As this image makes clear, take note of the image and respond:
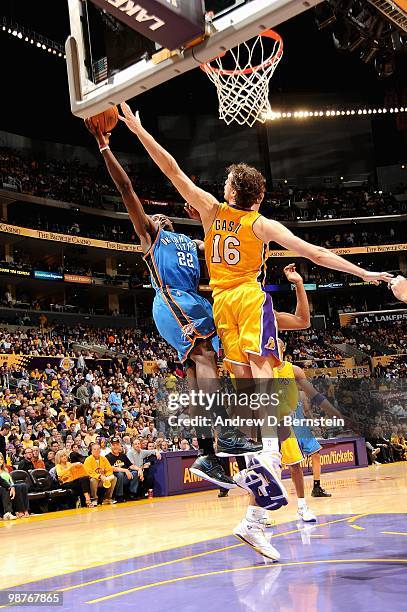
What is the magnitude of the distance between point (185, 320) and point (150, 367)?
67.8 feet

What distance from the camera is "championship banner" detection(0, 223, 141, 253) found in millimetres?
27578

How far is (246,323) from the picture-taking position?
446 centimetres

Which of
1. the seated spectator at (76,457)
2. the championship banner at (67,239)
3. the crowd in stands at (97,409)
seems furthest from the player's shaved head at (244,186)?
the championship banner at (67,239)

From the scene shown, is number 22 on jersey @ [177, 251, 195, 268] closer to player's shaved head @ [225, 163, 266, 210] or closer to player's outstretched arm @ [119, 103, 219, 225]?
player's outstretched arm @ [119, 103, 219, 225]

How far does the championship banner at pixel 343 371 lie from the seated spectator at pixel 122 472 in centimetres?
1552

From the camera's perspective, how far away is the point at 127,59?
402 cm

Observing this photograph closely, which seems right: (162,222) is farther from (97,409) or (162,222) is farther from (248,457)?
(97,409)

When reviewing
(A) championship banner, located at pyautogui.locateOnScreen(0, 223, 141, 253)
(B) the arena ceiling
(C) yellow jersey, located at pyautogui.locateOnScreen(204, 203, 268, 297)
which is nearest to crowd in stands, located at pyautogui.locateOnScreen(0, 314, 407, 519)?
(A) championship banner, located at pyautogui.locateOnScreen(0, 223, 141, 253)

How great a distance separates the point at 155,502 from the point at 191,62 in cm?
981

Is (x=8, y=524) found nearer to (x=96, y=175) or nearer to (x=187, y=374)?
(x=187, y=374)

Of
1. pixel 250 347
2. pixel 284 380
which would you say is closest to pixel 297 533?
pixel 284 380

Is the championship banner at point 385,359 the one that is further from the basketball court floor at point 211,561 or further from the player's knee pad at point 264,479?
the player's knee pad at point 264,479

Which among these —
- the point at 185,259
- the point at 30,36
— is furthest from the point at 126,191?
the point at 30,36

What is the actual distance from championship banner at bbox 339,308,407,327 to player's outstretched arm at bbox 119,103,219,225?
32.2 meters
